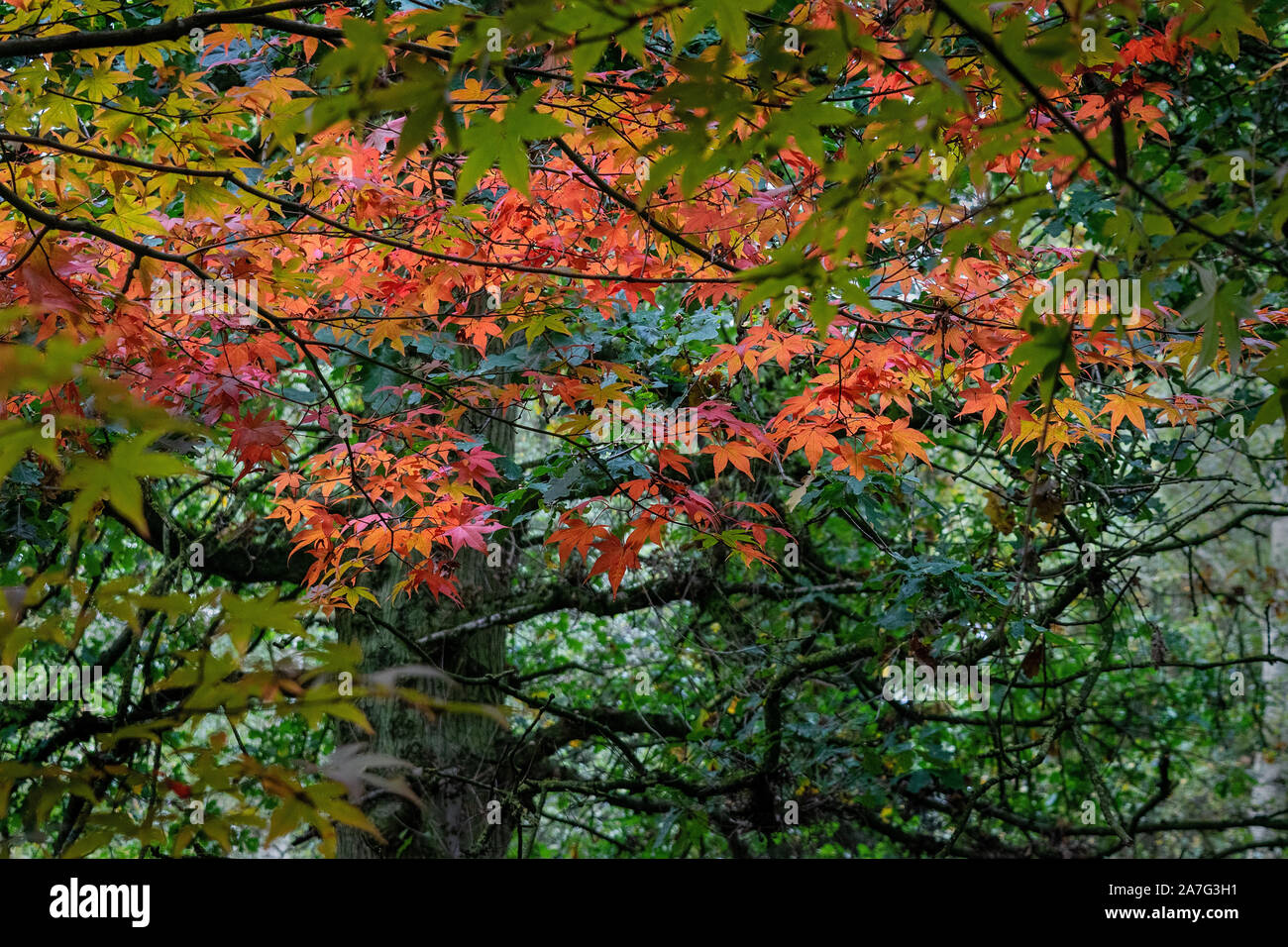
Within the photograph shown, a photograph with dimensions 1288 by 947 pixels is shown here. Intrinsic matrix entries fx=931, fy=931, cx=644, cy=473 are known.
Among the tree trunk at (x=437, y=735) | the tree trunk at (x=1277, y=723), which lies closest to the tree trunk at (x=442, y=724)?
the tree trunk at (x=437, y=735)

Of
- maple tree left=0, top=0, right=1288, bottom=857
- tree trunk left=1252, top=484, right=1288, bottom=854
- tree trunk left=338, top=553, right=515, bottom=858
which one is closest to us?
maple tree left=0, top=0, right=1288, bottom=857

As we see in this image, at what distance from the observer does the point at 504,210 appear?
9.30 ft

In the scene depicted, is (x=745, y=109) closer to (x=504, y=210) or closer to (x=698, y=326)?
(x=504, y=210)

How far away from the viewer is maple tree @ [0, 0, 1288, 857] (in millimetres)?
1335

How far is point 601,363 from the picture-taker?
9.66 feet

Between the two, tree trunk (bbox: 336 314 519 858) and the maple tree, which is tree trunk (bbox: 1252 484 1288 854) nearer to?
the maple tree

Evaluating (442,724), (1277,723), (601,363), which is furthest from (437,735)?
(1277,723)

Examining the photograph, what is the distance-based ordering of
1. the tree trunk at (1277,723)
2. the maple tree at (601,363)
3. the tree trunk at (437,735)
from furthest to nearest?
the tree trunk at (1277,723) → the tree trunk at (437,735) → the maple tree at (601,363)

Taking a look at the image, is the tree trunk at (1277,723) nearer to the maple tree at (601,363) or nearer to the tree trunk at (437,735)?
the maple tree at (601,363)

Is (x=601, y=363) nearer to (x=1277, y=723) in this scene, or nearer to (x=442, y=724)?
(x=442, y=724)

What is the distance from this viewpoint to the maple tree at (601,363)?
52.6 inches

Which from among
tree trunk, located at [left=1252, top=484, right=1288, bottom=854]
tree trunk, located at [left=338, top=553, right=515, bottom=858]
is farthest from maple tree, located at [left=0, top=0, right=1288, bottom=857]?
tree trunk, located at [left=1252, top=484, right=1288, bottom=854]

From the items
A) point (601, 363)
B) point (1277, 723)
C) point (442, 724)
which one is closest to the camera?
point (601, 363)
